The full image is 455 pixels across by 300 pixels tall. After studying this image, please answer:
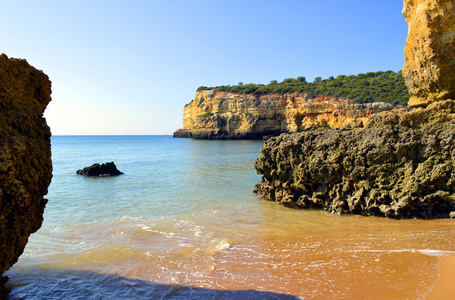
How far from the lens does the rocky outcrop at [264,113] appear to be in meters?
48.5

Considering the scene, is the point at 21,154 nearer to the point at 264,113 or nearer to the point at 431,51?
the point at 431,51

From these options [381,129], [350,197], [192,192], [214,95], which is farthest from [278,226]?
[214,95]

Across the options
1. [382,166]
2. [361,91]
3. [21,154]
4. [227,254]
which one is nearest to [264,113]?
[361,91]

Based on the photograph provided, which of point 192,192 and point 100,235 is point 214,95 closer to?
point 192,192

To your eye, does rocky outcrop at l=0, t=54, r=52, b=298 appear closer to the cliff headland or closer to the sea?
the sea

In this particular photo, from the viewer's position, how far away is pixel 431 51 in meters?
8.59

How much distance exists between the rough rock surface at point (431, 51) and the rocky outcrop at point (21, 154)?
9.52 m

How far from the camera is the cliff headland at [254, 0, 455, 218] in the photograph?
7.61 metres

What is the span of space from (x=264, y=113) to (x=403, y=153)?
55.9 m

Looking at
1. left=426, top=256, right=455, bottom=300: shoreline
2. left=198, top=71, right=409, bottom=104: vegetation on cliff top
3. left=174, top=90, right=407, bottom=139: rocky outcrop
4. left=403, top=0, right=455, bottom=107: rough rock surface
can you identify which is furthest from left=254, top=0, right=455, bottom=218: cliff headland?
left=198, top=71, right=409, bottom=104: vegetation on cliff top

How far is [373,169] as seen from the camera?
8281mm

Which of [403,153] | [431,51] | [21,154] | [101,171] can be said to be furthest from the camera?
[101,171]

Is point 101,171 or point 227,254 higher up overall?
point 101,171

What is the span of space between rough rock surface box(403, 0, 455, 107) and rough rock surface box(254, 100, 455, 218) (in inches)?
43.0
